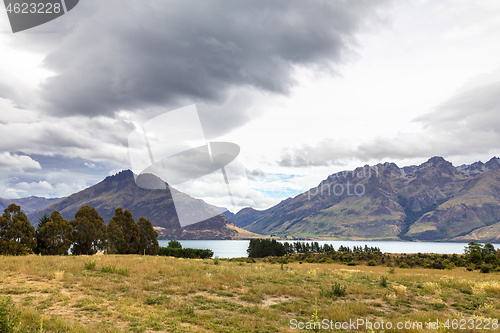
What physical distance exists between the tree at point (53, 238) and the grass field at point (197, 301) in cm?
2853

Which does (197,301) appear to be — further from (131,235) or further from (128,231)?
(131,235)

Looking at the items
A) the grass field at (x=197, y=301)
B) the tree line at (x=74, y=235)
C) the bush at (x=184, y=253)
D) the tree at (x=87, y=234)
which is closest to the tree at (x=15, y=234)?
the tree line at (x=74, y=235)

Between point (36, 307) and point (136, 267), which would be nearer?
point (36, 307)

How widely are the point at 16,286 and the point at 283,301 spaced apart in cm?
1336

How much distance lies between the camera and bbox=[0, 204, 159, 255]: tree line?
37875mm

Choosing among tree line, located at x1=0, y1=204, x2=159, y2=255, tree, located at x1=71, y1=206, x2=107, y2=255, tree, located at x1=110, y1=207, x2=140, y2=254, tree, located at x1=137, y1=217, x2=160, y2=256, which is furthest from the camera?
tree, located at x1=137, y1=217, x2=160, y2=256

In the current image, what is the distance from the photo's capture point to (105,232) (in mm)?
51188

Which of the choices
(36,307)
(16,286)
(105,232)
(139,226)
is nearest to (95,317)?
(36,307)

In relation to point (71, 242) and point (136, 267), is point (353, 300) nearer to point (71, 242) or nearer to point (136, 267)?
point (136, 267)

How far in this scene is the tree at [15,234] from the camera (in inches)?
1436

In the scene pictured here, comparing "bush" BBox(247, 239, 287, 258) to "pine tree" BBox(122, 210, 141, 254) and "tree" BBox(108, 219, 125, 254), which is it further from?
"tree" BBox(108, 219, 125, 254)

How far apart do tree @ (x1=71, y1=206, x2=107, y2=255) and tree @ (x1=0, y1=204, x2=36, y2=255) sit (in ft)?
25.2

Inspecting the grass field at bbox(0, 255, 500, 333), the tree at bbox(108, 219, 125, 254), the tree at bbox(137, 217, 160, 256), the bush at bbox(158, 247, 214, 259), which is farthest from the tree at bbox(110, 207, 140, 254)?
the grass field at bbox(0, 255, 500, 333)

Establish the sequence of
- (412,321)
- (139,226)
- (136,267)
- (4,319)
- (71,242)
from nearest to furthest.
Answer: (4,319) < (412,321) < (136,267) < (71,242) < (139,226)
